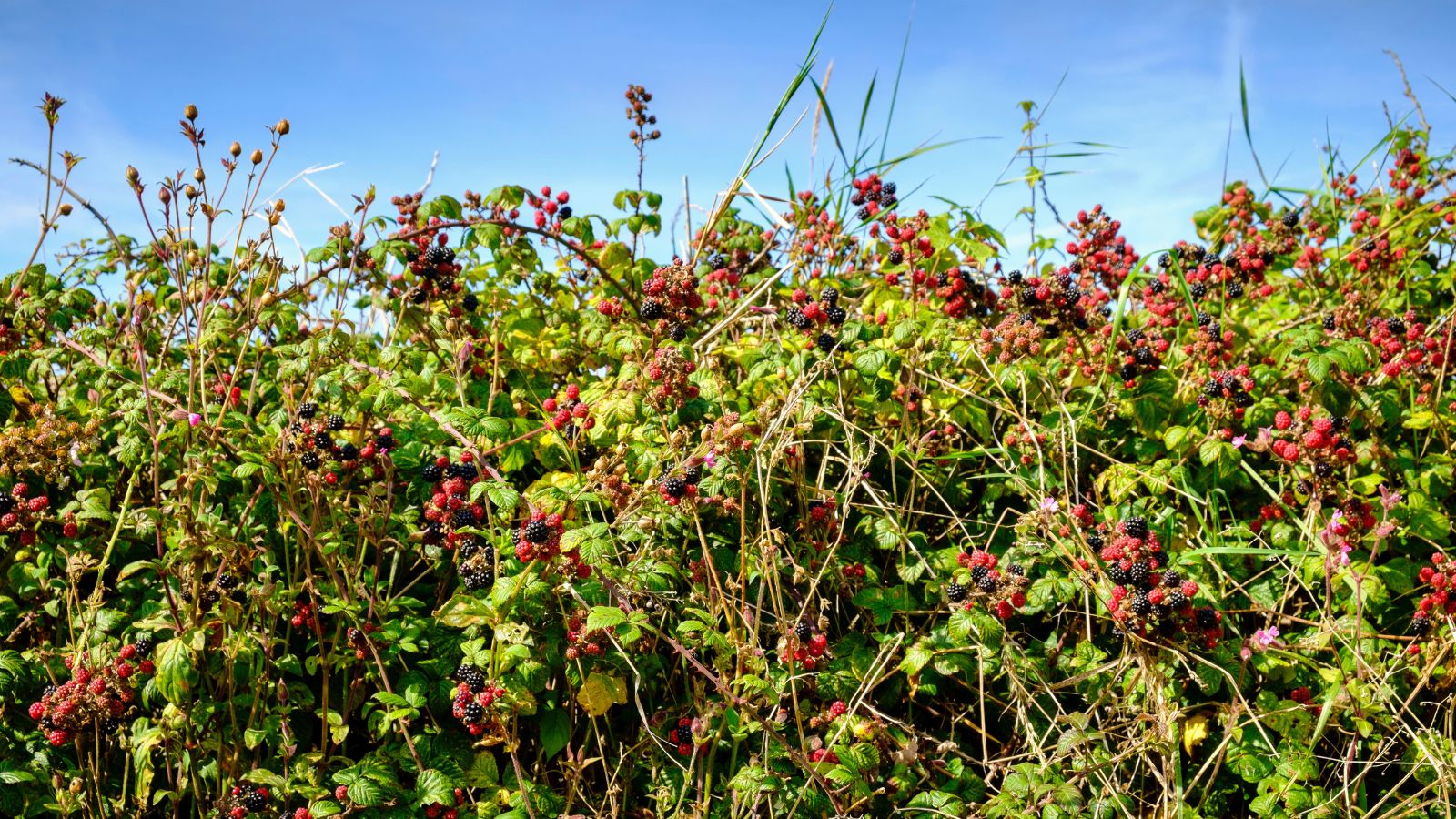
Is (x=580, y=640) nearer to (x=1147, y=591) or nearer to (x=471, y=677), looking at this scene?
(x=471, y=677)

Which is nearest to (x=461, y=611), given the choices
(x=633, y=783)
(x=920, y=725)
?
(x=633, y=783)

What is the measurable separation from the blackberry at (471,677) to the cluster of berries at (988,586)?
1.39 m

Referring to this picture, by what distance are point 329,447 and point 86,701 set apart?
902 millimetres

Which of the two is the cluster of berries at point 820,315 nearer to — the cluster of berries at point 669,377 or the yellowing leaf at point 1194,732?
the cluster of berries at point 669,377

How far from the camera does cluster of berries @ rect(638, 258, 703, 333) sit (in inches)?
130

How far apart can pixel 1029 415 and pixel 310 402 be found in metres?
2.55

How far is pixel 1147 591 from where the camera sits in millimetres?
2746

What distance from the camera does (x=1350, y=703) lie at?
2.87 metres

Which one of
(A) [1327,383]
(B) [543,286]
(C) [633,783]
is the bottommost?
(C) [633,783]

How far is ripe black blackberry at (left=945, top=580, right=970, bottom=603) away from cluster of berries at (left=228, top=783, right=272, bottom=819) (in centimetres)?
193

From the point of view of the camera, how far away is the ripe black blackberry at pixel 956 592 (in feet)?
9.97

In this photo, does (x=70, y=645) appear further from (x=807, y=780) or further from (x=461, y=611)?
(x=807, y=780)

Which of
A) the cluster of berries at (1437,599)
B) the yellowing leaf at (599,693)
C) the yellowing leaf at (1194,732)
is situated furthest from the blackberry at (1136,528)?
the yellowing leaf at (599,693)

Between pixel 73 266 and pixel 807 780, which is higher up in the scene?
pixel 73 266
